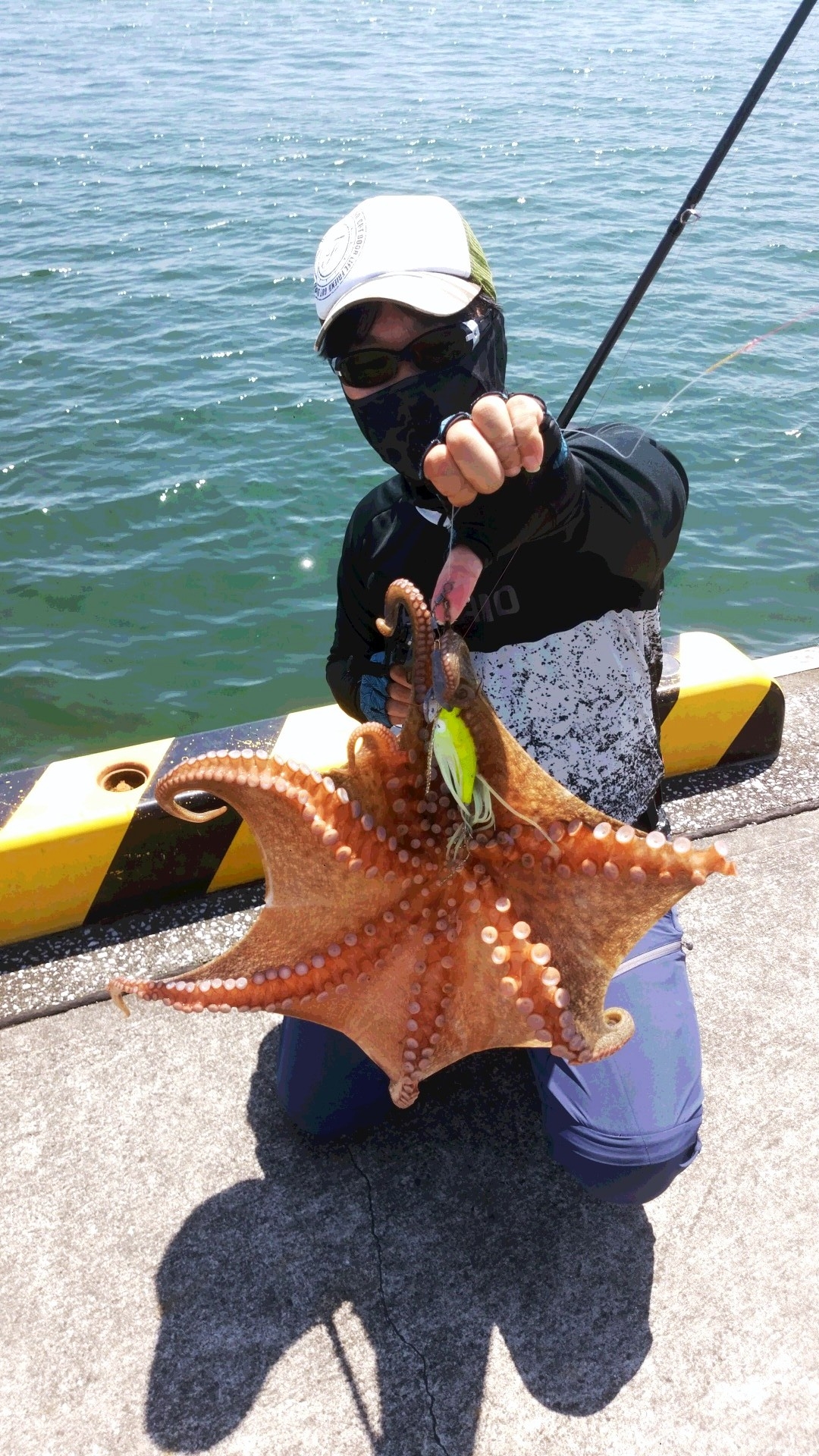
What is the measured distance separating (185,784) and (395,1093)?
89 centimetres

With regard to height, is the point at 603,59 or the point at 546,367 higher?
the point at 603,59

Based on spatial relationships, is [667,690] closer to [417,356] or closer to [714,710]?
[714,710]

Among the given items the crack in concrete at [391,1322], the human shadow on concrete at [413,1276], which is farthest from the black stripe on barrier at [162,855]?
the crack in concrete at [391,1322]

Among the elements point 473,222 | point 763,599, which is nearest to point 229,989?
point 763,599

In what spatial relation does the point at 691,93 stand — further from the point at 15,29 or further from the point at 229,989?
the point at 229,989

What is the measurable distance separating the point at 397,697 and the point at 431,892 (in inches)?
24.8

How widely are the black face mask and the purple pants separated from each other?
1566mm

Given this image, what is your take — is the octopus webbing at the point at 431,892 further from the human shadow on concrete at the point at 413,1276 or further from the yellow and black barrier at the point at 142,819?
the yellow and black barrier at the point at 142,819

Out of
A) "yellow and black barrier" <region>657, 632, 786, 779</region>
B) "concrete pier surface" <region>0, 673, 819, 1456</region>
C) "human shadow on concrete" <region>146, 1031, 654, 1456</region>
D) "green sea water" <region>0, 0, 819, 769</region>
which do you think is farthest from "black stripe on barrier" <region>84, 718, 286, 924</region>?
"green sea water" <region>0, 0, 819, 769</region>

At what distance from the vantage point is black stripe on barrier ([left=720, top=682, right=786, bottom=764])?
4.77 meters

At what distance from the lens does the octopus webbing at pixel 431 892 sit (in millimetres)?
2098

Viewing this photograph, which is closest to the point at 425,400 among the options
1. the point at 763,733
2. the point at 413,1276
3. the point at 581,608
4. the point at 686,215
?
the point at 581,608

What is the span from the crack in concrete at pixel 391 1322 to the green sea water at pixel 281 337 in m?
2.65

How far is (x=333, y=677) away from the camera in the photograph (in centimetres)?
335
